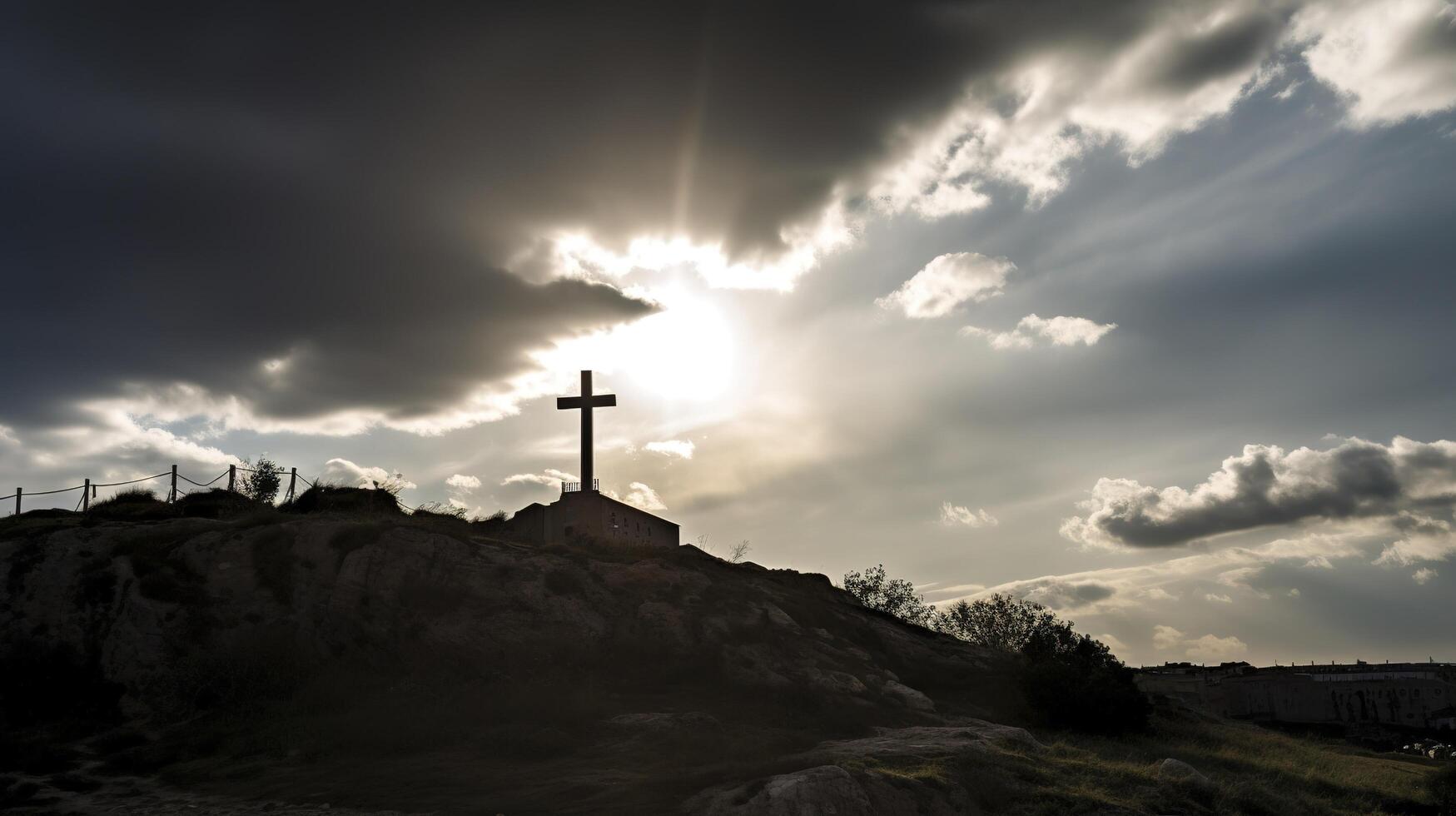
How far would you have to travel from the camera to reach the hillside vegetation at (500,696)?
20.0 metres

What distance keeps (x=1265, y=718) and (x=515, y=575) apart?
4991 cm

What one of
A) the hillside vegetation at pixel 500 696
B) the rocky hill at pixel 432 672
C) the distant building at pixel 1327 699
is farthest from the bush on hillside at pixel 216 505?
the distant building at pixel 1327 699

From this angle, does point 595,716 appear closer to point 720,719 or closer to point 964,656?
point 720,719

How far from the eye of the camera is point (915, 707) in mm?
31203

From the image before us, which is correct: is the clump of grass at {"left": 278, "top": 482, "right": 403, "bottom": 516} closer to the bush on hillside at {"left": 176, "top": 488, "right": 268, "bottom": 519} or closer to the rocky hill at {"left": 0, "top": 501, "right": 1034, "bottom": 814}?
the bush on hillside at {"left": 176, "top": 488, "right": 268, "bottom": 519}

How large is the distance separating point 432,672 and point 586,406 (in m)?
15.9

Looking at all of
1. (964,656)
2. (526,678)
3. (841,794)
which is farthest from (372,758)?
(964,656)

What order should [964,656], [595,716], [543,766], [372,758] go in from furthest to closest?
[964,656]
[595,716]
[372,758]
[543,766]

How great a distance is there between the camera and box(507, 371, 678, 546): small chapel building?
41500 millimetres

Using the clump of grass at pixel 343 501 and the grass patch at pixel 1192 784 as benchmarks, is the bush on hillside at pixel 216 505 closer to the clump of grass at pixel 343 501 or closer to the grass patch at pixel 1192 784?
the clump of grass at pixel 343 501

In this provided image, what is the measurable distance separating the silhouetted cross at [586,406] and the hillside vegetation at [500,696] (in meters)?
5.17

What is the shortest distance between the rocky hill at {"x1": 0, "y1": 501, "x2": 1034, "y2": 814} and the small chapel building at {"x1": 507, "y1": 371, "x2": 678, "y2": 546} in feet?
13.2

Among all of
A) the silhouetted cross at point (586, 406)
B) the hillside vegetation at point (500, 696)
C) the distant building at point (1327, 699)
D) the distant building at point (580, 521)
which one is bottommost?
the distant building at point (1327, 699)

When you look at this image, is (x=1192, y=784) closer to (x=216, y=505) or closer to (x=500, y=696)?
(x=500, y=696)
